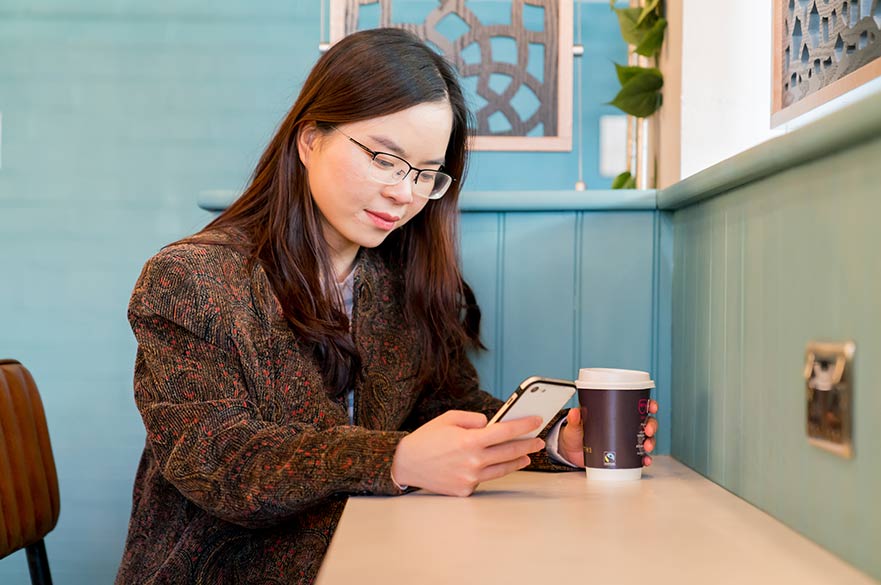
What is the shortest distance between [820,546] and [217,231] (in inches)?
34.3

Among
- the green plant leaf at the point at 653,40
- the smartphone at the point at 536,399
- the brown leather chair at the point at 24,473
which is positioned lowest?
the brown leather chair at the point at 24,473

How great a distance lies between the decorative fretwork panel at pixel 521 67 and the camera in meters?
1.93

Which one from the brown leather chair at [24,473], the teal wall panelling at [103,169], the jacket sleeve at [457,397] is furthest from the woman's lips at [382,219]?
the teal wall panelling at [103,169]

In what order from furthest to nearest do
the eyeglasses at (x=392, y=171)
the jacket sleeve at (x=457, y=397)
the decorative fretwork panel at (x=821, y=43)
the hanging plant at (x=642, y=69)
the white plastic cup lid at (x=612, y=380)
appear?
the hanging plant at (x=642, y=69) → the jacket sleeve at (x=457, y=397) → the eyeglasses at (x=392, y=171) → the white plastic cup lid at (x=612, y=380) → the decorative fretwork panel at (x=821, y=43)

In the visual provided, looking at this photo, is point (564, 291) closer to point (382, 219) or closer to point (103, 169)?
point (382, 219)

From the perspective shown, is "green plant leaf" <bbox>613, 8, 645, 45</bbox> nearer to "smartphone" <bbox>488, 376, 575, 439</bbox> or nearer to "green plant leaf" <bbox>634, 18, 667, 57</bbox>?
"green plant leaf" <bbox>634, 18, 667, 57</bbox>

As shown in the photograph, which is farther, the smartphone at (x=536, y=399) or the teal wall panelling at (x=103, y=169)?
the teal wall panelling at (x=103, y=169)

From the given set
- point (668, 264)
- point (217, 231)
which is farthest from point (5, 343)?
point (668, 264)

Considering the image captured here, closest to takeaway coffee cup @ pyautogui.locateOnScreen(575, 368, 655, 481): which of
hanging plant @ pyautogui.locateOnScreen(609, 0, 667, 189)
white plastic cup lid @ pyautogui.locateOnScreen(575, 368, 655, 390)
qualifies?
white plastic cup lid @ pyautogui.locateOnScreen(575, 368, 655, 390)

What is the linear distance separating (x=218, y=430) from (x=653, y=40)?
3.38 ft

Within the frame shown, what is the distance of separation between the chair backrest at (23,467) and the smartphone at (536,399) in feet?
2.30

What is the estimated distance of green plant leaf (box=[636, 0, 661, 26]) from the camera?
60.9 inches

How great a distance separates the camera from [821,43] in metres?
1.05

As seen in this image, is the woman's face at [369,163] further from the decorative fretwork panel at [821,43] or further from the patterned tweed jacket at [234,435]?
the decorative fretwork panel at [821,43]
